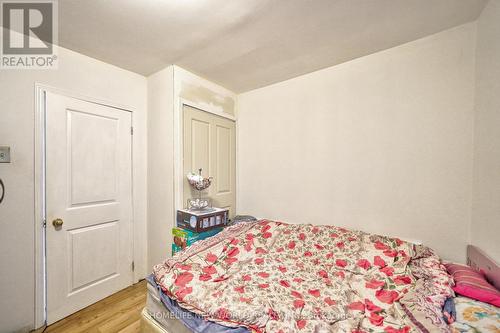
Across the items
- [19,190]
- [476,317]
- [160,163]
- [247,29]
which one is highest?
[247,29]

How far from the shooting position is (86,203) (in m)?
1.91

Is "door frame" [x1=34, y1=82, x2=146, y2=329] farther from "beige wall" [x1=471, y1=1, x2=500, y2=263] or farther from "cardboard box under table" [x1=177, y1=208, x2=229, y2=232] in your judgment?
"beige wall" [x1=471, y1=1, x2=500, y2=263]

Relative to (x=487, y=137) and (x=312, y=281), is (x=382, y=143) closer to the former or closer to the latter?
(x=487, y=137)

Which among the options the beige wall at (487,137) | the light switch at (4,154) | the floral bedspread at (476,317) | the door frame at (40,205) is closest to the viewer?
the floral bedspread at (476,317)

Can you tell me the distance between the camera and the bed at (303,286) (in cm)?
105

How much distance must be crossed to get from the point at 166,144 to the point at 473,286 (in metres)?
2.59

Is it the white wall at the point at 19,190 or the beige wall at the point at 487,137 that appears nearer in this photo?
the beige wall at the point at 487,137

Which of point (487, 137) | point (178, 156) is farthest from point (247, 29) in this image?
point (487, 137)

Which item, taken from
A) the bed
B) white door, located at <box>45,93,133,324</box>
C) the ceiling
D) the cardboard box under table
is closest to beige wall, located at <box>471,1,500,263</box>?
the ceiling

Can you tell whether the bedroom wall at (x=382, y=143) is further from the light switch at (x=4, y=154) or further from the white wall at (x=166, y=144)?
the light switch at (x=4, y=154)

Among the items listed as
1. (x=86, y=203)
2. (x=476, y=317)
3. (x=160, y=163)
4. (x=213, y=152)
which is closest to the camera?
(x=476, y=317)

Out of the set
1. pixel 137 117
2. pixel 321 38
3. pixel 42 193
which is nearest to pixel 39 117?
pixel 42 193

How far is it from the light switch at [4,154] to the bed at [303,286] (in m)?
1.40

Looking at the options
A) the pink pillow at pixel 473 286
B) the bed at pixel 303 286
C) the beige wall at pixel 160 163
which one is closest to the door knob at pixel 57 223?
the beige wall at pixel 160 163
